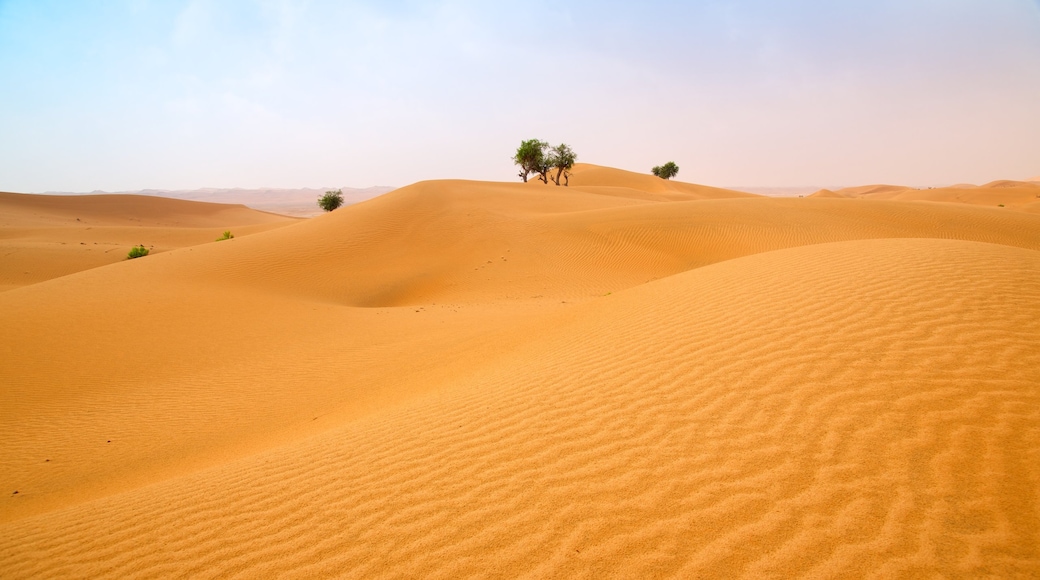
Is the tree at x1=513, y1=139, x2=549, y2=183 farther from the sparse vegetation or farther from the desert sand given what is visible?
the desert sand

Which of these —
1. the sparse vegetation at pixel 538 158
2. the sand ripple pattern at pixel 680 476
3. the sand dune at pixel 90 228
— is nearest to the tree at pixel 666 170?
the sparse vegetation at pixel 538 158

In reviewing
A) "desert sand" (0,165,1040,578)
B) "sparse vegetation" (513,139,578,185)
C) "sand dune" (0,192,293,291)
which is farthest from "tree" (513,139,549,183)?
"desert sand" (0,165,1040,578)

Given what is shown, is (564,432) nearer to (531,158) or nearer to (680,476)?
A: (680,476)

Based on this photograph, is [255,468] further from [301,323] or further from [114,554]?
[301,323]

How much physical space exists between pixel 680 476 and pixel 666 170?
75341 millimetres

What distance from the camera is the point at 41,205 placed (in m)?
46.4

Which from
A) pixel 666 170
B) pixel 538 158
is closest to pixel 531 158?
pixel 538 158

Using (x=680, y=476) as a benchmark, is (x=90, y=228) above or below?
above

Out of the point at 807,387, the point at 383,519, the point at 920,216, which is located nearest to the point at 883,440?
the point at 807,387

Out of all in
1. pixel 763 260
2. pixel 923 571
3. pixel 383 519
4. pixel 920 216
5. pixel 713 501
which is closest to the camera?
pixel 923 571

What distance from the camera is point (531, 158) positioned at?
48.5 metres

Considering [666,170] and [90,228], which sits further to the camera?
[666,170]

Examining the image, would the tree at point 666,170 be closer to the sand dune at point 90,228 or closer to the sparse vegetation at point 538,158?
the sparse vegetation at point 538,158

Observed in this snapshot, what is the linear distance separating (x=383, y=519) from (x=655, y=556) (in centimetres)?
168
